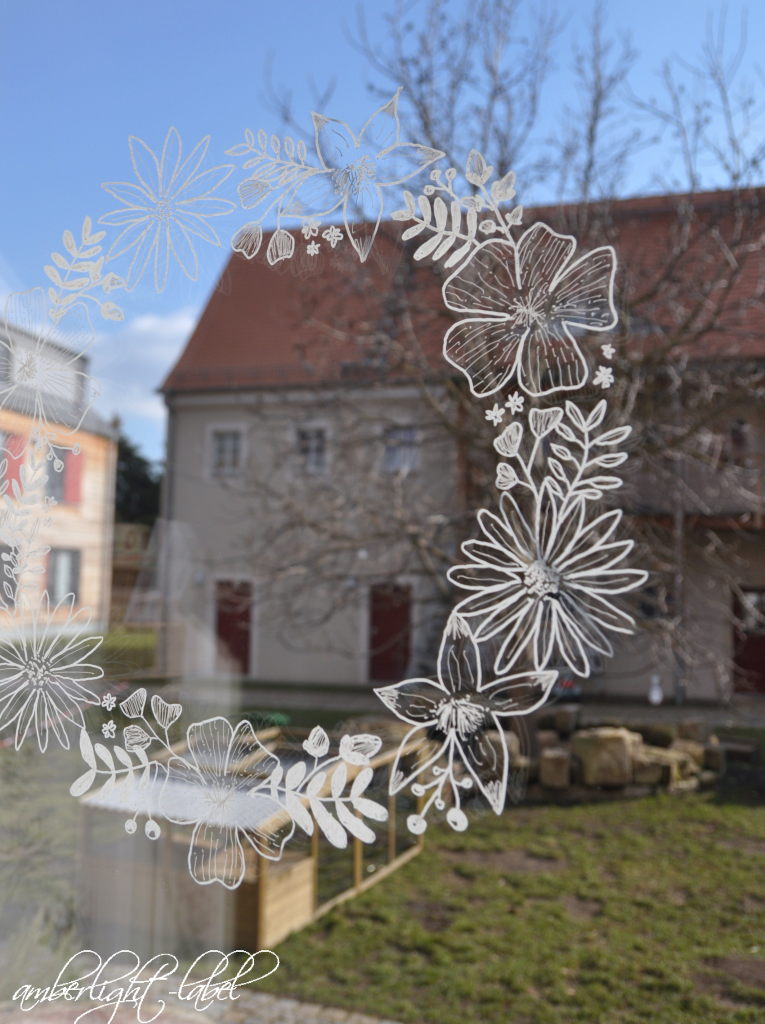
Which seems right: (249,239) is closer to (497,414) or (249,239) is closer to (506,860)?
(497,414)

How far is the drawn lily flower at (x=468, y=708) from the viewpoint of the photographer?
3.12 feet

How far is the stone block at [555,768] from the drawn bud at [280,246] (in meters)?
2.65

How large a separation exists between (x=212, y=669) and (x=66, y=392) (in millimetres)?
1524

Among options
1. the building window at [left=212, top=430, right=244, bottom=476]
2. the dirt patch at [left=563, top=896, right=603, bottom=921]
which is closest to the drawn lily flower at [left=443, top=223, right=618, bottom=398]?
the dirt patch at [left=563, top=896, right=603, bottom=921]

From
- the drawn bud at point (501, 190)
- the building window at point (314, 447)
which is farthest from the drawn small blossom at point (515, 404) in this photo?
the building window at point (314, 447)

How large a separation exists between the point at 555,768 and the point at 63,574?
8.09ft

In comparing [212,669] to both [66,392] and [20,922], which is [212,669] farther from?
[66,392]

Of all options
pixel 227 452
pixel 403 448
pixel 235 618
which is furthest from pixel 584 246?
pixel 235 618

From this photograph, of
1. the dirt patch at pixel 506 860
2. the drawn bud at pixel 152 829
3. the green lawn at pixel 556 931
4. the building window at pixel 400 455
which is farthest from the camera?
the building window at pixel 400 455

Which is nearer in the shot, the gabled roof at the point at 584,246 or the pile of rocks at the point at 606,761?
the gabled roof at the point at 584,246

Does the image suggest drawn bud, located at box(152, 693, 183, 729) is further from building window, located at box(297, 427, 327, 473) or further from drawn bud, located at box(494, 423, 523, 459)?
building window, located at box(297, 427, 327, 473)

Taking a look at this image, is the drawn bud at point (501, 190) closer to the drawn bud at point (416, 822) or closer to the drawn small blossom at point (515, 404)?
the drawn small blossom at point (515, 404)

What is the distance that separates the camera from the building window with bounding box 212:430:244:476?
387cm

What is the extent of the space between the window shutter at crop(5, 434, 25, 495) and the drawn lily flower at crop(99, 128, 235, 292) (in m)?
0.25
